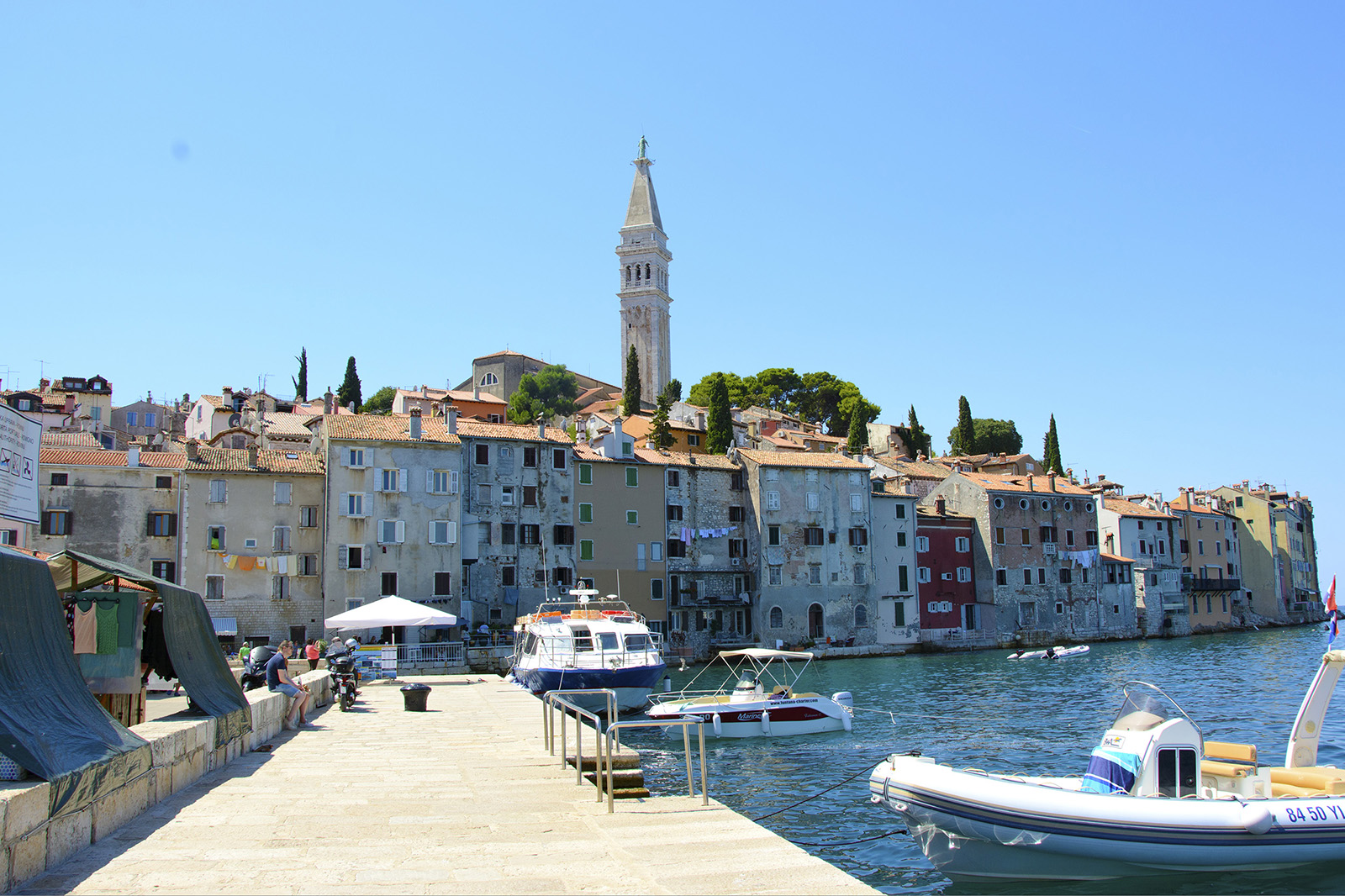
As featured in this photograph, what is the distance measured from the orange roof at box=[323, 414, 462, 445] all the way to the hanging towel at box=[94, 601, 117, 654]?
123 ft

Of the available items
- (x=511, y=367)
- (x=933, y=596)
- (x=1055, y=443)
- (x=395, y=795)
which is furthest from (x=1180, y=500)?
(x=395, y=795)

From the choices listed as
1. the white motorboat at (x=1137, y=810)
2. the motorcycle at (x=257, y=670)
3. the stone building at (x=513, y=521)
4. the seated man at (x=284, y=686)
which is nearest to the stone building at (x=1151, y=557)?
the stone building at (x=513, y=521)

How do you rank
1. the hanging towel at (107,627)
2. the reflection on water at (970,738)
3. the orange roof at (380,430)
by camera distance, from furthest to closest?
the orange roof at (380,430) < the reflection on water at (970,738) < the hanging towel at (107,627)

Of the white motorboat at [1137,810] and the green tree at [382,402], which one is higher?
the green tree at [382,402]

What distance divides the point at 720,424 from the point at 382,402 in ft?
130

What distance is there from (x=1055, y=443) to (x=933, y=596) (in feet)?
105

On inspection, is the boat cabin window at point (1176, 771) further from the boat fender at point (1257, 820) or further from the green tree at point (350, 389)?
the green tree at point (350, 389)

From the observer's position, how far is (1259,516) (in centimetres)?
9700

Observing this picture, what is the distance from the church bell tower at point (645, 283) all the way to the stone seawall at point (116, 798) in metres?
108

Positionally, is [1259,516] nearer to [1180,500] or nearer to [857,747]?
[1180,500]

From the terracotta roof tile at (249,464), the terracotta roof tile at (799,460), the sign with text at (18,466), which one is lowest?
the sign with text at (18,466)

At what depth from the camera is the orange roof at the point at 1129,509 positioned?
8181 centimetres

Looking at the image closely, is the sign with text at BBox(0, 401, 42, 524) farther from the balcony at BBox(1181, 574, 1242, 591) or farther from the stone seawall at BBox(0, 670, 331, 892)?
the balcony at BBox(1181, 574, 1242, 591)

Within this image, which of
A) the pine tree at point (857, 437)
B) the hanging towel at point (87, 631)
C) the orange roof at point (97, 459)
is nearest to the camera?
the hanging towel at point (87, 631)
